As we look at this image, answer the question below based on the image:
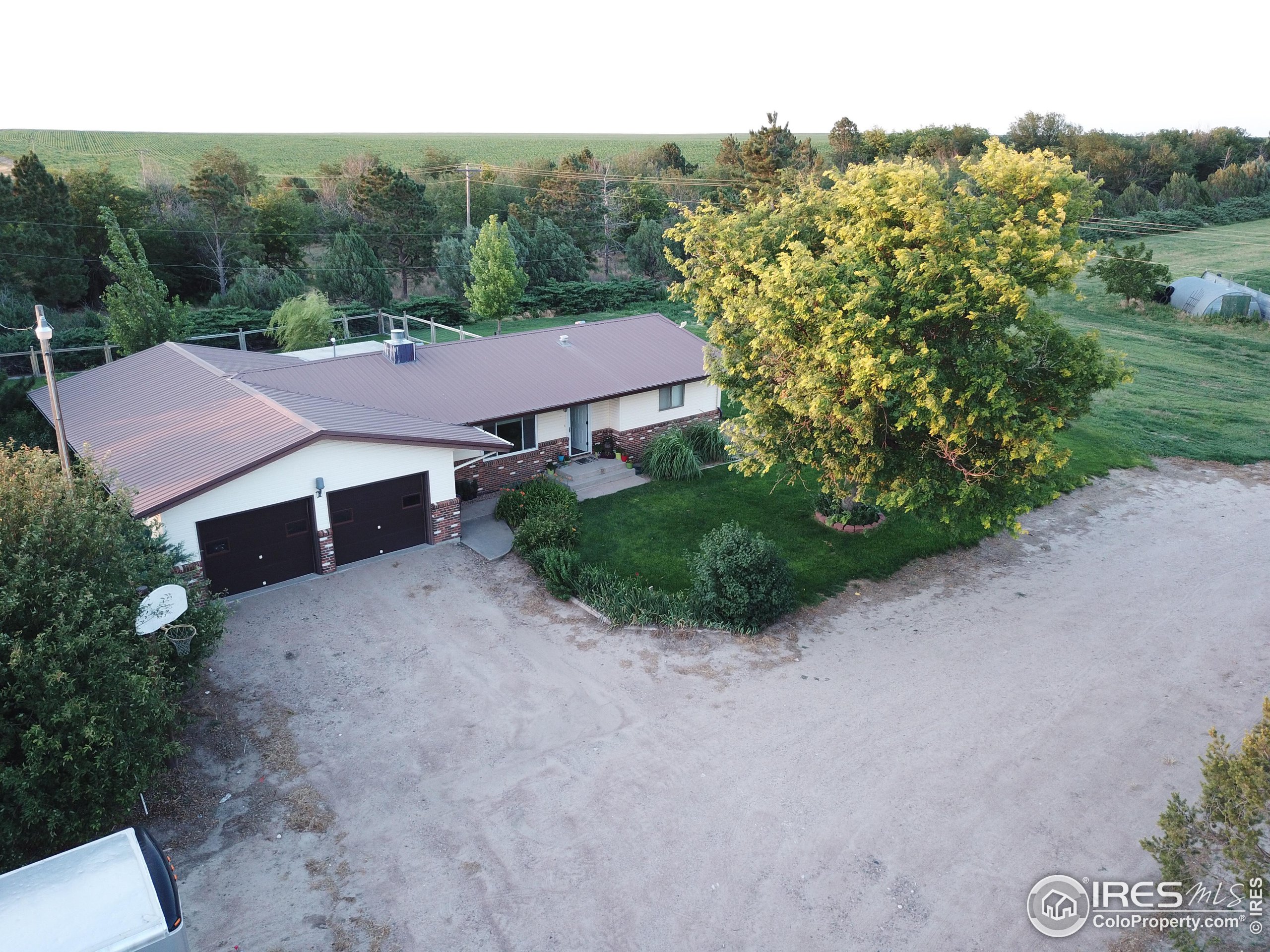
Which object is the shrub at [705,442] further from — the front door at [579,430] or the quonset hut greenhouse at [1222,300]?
the quonset hut greenhouse at [1222,300]

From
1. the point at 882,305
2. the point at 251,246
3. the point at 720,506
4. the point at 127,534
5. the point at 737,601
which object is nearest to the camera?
the point at 127,534

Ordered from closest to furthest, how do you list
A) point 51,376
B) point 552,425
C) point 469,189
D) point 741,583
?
point 51,376
point 741,583
point 552,425
point 469,189

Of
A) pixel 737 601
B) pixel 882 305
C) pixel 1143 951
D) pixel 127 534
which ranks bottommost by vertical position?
pixel 1143 951

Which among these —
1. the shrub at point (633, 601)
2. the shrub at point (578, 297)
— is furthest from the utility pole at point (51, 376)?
the shrub at point (578, 297)

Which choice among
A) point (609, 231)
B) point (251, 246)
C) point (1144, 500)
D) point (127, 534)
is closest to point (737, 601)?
point (127, 534)

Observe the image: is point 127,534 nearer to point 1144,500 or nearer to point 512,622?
point 512,622

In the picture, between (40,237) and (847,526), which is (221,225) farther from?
(847,526)

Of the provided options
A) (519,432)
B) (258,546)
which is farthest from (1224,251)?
(258,546)
